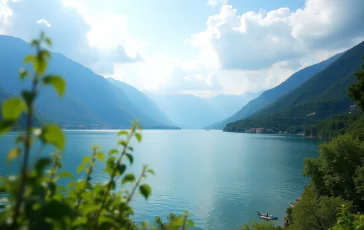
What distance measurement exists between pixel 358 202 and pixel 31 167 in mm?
40876

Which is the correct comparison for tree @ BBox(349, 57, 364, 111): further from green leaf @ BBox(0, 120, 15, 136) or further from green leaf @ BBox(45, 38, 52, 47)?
green leaf @ BBox(0, 120, 15, 136)

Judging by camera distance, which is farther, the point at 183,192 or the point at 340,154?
the point at 183,192

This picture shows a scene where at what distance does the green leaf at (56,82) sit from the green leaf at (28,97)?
13cm

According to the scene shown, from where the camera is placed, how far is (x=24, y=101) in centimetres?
153

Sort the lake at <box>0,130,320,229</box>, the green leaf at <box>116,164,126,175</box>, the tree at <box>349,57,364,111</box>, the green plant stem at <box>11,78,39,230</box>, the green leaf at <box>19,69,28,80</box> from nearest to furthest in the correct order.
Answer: the green plant stem at <box>11,78,39,230</box> < the green leaf at <box>19,69,28,80</box> < the green leaf at <box>116,164,126,175</box> < the tree at <box>349,57,364,111</box> < the lake at <box>0,130,320,229</box>

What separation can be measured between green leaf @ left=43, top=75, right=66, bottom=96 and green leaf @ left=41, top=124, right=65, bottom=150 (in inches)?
9.7

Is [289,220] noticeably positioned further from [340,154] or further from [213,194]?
[213,194]

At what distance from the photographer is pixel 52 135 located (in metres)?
1.57

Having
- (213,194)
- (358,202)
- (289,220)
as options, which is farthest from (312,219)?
(213,194)

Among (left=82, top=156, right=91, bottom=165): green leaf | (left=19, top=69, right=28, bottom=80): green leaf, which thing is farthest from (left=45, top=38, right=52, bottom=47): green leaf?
(left=82, top=156, right=91, bottom=165): green leaf

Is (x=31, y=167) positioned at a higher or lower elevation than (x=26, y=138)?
lower

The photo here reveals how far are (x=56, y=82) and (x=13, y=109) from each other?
0.30m

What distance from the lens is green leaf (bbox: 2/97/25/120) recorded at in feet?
4.88

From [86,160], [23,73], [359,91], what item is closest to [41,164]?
[23,73]
